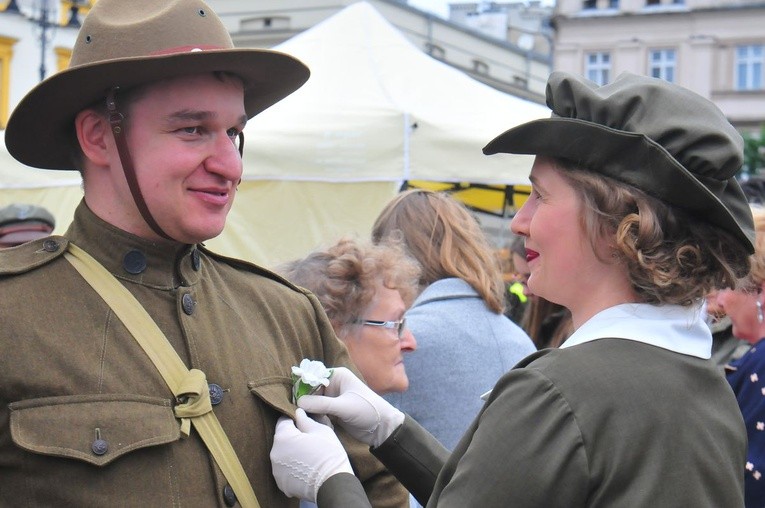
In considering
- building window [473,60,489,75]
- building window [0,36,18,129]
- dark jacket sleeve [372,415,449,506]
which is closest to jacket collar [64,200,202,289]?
dark jacket sleeve [372,415,449,506]

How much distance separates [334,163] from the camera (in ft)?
18.8

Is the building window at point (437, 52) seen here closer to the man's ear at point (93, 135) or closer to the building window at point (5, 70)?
the building window at point (5, 70)

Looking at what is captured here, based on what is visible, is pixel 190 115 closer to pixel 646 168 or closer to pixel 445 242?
pixel 646 168

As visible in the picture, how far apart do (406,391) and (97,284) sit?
167 centimetres

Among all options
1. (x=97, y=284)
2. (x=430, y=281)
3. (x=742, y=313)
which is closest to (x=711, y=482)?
(x=97, y=284)

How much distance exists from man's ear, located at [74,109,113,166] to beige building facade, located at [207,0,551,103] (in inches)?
966

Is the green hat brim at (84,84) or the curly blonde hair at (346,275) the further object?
the curly blonde hair at (346,275)

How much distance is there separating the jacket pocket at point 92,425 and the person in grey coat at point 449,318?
5.33ft

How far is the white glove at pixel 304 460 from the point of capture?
6.23 ft

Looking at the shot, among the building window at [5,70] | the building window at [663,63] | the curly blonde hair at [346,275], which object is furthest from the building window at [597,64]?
the curly blonde hair at [346,275]

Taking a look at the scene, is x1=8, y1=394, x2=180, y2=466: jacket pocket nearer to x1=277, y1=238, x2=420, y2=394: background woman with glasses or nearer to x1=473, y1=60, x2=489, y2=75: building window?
x1=277, y1=238, x2=420, y2=394: background woman with glasses

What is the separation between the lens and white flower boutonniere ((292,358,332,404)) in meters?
2.03

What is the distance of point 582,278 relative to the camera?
5.99 feet

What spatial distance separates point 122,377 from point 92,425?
4.2 inches
